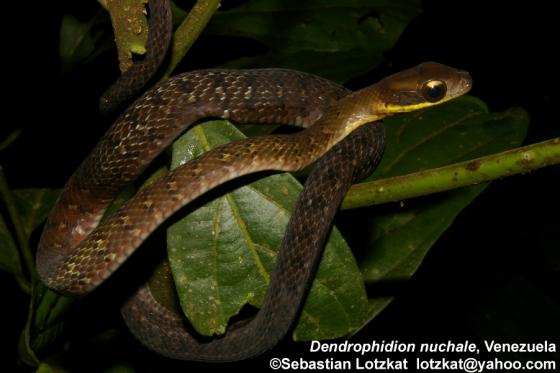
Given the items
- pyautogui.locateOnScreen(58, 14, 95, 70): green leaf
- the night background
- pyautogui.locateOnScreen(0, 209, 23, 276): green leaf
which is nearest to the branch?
the night background

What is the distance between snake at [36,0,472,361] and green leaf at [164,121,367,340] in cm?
11

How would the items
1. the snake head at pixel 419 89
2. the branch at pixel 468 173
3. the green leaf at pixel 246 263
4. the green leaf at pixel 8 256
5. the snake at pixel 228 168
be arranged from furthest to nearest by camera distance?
the green leaf at pixel 8 256 → the snake head at pixel 419 89 → the green leaf at pixel 246 263 → the snake at pixel 228 168 → the branch at pixel 468 173

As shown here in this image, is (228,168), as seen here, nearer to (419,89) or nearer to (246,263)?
(246,263)

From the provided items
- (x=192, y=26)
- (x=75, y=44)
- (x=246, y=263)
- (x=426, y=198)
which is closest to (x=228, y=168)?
(x=246, y=263)

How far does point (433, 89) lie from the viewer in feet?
10.6

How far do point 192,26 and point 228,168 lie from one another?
1.89 ft

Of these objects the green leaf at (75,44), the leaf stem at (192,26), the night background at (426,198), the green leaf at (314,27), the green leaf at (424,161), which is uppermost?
the leaf stem at (192,26)

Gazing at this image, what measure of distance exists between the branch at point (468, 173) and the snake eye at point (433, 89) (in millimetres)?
968

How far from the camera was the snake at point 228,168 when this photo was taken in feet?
8.86

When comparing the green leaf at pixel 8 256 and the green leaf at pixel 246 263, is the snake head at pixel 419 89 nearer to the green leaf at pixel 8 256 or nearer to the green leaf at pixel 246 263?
the green leaf at pixel 246 263

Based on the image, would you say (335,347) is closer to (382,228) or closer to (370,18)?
(382,228)

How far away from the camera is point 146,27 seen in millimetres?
2781

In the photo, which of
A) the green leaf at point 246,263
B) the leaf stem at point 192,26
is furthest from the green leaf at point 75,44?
the green leaf at point 246,263

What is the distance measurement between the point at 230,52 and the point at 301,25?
92cm
